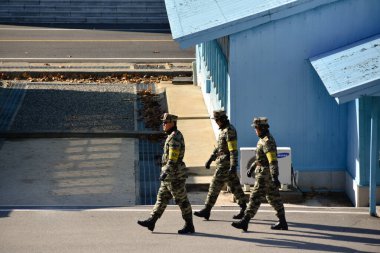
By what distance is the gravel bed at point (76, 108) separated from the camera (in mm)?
23531

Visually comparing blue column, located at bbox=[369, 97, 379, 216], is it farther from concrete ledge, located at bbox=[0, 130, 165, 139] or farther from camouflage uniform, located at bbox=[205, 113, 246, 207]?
concrete ledge, located at bbox=[0, 130, 165, 139]

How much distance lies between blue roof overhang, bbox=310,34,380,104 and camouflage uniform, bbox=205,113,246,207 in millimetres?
1735

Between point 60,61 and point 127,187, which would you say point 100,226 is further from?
point 60,61

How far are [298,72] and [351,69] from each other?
1.36 m

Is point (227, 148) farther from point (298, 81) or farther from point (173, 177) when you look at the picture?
point (298, 81)

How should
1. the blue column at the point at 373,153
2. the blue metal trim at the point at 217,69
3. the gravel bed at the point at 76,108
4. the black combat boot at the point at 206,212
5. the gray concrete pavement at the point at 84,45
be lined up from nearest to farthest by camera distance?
the blue column at the point at 373,153 → the black combat boot at the point at 206,212 → the blue metal trim at the point at 217,69 → the gravel bed at the point at 76,108 → the gray concrete pavement at the point at 84,45

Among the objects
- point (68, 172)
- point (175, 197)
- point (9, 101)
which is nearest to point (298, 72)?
point (175, 197)

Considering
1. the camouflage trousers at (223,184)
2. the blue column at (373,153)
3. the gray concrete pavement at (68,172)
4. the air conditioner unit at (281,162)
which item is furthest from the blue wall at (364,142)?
the gray concrete pavement at (68,172)

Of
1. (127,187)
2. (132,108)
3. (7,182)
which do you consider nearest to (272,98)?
(127,187)

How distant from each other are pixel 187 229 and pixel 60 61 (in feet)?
52.8

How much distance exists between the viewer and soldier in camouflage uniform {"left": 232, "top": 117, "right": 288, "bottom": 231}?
1559 centimetres

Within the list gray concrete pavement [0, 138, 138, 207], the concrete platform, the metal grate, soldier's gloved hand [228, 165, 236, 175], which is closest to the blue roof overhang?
soldier's gloved hand [228, 165, 236, 175]

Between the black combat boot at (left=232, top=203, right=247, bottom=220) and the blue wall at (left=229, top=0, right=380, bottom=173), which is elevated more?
the blue wall at (left=229, top=0, right=380, bottom=173)

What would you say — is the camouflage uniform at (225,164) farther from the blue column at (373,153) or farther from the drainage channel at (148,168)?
the blue column at (373,153)
